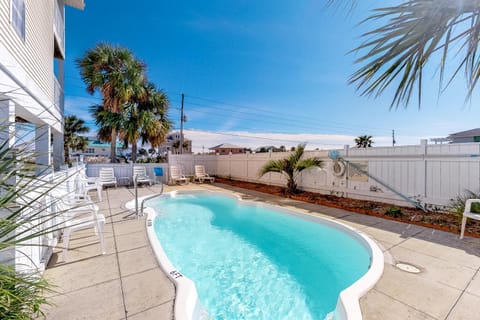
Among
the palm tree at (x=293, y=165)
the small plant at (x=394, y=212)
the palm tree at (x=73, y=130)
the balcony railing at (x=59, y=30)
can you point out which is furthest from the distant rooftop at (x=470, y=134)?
the palm tree at (x=73, y=130)

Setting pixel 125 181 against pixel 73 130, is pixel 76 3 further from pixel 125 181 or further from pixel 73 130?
pixel 73 130

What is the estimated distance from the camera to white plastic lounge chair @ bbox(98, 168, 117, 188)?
29.9 ft

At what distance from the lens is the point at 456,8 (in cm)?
110

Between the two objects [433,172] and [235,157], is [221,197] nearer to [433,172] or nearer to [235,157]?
[235,157]

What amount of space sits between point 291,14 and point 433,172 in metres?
5.76

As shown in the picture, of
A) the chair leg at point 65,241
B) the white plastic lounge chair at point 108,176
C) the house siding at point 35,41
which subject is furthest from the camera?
the white plastic lounge chair at point 108,176

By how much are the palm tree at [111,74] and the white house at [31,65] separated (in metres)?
1.27

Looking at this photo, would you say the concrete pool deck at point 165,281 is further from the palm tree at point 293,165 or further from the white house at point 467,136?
the white house at point 467,136

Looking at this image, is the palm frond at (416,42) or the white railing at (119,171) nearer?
the palm frond at (416,42)

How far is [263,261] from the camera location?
4.11m

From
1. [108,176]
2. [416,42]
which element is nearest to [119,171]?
[108,176]

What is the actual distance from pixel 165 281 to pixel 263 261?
2153 mm

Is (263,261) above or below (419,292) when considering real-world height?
below

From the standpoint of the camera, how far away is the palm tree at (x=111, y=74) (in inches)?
385
